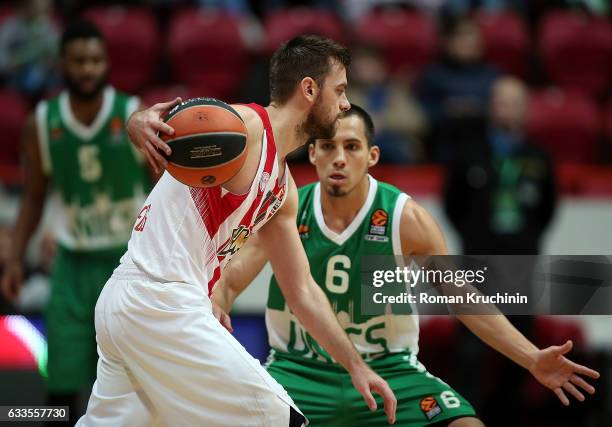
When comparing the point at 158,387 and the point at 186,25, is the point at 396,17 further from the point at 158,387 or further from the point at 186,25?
the point at 158,387

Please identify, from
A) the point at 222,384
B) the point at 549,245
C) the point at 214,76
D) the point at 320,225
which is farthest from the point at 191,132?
the point at 214,76

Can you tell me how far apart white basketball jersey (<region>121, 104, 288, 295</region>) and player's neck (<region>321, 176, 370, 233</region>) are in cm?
106

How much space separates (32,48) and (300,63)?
21.5 ft

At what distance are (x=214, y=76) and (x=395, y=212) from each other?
19.7 feet

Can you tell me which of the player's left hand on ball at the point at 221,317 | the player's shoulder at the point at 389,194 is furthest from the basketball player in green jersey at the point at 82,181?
the player's shoulder at the point at 389,194

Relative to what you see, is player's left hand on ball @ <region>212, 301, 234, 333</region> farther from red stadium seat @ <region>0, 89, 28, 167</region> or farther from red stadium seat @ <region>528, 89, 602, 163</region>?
red stadium seat @ <region>528, 89, 602, 163</region>

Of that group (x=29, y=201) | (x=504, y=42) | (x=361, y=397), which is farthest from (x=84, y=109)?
(x=504, y=42)

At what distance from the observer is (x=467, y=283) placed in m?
5.36

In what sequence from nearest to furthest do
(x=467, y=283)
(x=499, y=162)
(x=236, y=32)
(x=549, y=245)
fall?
(x=467, y=283)
(x=499, y=162)
(x=549, y=245)
(x=236, y=32)

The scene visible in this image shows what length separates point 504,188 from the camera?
8.24 m

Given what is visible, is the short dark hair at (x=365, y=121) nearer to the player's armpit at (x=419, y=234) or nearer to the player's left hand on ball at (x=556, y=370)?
the player's armpit at (x=419, y=234)

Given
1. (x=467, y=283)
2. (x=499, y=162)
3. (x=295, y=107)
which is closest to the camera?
(x=295, y=107)

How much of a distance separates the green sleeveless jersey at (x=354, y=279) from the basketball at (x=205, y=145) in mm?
1362

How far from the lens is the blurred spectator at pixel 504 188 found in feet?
26.8
